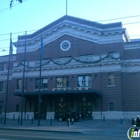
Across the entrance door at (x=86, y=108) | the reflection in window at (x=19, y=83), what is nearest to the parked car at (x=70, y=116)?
the entrance door at (x=86, y=108)

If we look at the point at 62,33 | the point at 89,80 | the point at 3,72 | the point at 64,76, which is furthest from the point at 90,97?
the point at 3,72

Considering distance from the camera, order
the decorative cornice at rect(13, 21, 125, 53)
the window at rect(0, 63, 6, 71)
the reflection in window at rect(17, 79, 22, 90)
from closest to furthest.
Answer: the decorative cornice at rect(13, 21, 125, 53), the reflection in window at rect(17, 79, 22, 90), the window at rect(0, 63, 6, 71)

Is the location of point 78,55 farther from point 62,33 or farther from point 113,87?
point 113,87

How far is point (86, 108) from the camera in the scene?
133ft

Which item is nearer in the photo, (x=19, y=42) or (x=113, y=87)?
(x=113, y=87)

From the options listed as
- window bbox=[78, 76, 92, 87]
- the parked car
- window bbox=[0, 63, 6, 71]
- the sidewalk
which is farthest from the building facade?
the sidewalk

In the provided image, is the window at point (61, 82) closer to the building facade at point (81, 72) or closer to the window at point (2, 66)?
the building facade at point (81, 72)

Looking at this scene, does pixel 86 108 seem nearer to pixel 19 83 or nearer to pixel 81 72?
pixel 81 72

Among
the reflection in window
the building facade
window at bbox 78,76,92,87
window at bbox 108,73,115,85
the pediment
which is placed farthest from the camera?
the reflection in window

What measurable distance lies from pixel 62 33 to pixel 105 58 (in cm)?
1048

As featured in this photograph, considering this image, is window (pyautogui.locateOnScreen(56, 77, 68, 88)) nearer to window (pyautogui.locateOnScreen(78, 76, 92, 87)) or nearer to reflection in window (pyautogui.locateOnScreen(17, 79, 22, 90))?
window (pyautogui.locateOnScreen(78, 76, 92, 87))

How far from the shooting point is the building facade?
39.3 meters

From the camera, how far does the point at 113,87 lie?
3931cm

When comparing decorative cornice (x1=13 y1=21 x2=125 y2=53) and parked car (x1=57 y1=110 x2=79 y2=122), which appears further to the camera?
decorative cornice (x1=13 y1=21 x2=125 y2=53)
